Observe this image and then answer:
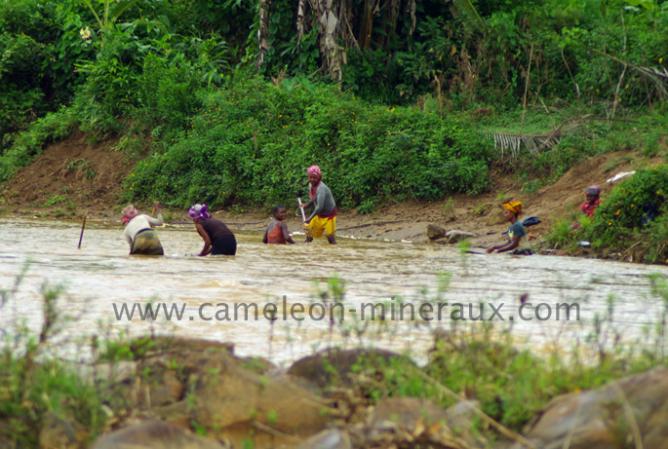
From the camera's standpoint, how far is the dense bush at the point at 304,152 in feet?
65.3

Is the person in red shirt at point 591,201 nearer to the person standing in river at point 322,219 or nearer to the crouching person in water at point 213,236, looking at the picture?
the person standing in river at point 322,219

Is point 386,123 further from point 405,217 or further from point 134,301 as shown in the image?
point 134,301

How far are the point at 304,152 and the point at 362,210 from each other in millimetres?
1734

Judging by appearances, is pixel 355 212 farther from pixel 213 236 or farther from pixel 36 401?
pixel 36 401

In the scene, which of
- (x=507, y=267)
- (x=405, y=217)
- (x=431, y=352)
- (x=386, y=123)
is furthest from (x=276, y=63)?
(x=431, y=352)

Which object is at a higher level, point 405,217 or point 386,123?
point 386,123

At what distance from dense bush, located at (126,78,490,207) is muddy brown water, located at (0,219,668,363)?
277 cm

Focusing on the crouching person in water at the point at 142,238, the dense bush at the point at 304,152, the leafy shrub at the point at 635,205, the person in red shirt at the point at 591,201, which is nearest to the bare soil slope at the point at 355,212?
the dense bush at the point at 304,152

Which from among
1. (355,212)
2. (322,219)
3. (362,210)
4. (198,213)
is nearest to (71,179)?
(355,212)

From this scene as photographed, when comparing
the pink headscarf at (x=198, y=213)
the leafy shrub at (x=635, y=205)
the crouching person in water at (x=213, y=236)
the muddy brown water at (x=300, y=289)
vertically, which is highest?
the leafy shrub at (x=635, y=205)

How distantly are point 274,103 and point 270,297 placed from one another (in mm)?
12737

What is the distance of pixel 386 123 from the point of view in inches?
810

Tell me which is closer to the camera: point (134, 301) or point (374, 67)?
point (134, 301)

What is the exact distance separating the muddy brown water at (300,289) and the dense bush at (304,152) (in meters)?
2.77
